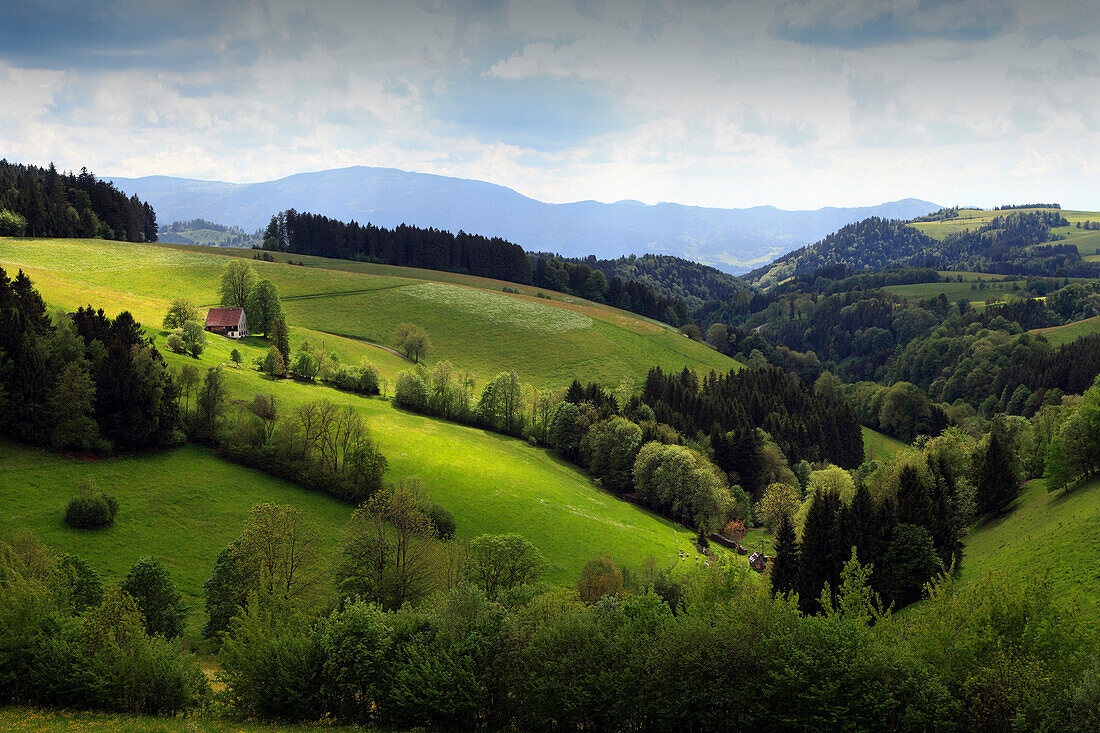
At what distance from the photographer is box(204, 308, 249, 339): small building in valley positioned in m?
101

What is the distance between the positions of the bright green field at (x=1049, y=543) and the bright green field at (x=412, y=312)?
67679 mm

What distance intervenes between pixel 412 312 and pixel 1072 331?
197 meters

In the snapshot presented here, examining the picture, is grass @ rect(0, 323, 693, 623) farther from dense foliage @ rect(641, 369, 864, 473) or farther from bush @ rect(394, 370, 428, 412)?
dense foliage @ rect(641, 369, 864, 473)

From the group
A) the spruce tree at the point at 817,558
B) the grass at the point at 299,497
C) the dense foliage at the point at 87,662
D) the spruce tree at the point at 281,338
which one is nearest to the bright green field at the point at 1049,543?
the spruce tree at the point at 817,558

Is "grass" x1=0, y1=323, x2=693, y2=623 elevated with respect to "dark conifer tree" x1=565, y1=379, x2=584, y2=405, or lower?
lower

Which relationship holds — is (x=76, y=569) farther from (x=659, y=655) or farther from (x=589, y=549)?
(x=589, y=549)

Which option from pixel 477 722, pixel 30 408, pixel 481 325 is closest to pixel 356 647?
pixel 477 722

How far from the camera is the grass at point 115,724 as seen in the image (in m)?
22.9

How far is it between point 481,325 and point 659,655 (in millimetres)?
110749

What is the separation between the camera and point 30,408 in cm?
5438

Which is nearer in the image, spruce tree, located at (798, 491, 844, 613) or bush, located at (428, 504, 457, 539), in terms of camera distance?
spruce tree, located at (798, 491, 844, 613)

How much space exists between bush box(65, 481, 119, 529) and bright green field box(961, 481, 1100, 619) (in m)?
59.4

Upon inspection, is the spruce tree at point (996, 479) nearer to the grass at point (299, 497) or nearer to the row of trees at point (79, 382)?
the grass at point (299, 497)

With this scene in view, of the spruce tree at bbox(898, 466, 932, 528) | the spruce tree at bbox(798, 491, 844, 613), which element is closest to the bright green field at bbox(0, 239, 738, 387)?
the spruce tree at bbox(798, 491, 844, 613)
